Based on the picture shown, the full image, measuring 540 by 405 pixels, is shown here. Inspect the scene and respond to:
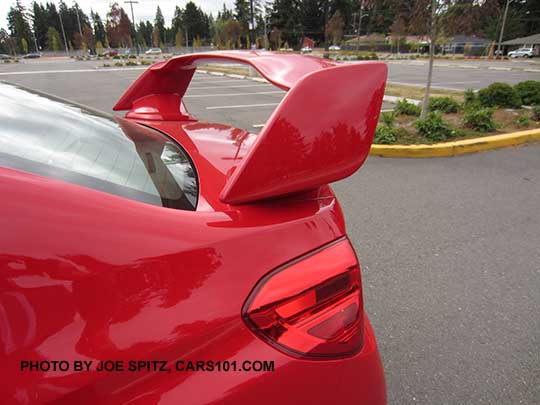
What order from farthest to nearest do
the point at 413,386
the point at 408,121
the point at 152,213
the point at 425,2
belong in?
the point at 408,121
the point at 425,2
the point at 413,386
the point at 152,213

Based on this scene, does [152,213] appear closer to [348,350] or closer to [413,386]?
[348,350]

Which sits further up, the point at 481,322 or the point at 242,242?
the point at 242,242

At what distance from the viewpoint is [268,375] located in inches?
30.3

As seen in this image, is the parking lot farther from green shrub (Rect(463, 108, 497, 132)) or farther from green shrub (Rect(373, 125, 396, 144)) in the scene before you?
green shrub (Rect(463, 108, 497, 132))

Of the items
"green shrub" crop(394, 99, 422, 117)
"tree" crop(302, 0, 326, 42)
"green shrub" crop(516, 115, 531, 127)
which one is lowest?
"green shrub" crop(516, 115, 531, 127)

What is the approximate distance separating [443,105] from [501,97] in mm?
1386

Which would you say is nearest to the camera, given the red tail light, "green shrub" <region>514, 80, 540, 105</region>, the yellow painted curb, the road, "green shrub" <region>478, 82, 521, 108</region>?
the red tail light

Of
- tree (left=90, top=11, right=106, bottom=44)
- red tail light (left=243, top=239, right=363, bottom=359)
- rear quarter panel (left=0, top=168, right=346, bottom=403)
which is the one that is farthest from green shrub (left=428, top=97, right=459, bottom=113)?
tree (left=90, top=11, right=106, bottom=44)

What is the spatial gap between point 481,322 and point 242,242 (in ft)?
6.54

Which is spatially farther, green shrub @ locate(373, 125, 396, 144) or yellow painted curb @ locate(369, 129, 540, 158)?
green shrub @ locate(373, 125, 396, 144)

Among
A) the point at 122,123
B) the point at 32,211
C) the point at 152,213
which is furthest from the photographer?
the point at 122,123

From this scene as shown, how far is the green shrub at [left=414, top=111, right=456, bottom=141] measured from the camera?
5664 mm

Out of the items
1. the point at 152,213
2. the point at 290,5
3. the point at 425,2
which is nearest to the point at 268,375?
the point at 152,213

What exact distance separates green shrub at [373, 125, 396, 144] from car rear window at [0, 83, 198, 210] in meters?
4.68
